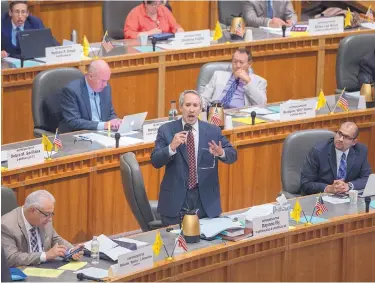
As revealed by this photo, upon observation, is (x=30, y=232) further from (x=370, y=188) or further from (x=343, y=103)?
(x=343, y=103)

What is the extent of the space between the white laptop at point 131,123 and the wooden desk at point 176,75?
116cm

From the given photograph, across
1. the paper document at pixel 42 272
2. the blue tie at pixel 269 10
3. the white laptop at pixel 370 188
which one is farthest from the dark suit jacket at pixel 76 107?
the blue tie at pixel 269 10

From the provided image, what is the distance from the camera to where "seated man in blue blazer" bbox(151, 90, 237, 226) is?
686cm

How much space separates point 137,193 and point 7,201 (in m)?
0.91

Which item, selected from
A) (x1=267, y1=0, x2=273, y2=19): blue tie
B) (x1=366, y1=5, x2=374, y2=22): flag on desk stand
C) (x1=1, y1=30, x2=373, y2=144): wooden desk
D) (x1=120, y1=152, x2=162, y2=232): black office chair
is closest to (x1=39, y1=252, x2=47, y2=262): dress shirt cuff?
(x1=120, y1=152, x2=162, y2=232): black office chair

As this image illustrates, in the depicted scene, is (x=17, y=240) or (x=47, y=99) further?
(x=47, y=99)

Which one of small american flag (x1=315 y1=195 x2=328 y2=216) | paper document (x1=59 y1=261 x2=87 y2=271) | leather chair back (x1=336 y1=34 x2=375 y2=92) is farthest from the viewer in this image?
leather chair back (x1=336 y1=34 x2=375 y2=92)

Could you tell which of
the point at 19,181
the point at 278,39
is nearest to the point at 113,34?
the point at 278,39

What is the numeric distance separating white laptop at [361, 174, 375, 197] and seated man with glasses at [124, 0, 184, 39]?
3.67 meters

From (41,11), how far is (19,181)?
13.9 feet

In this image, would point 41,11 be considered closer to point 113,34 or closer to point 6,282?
point 113,34

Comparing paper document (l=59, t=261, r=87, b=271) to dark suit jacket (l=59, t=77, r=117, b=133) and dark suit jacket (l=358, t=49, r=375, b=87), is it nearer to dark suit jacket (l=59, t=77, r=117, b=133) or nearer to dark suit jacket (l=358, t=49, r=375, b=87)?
dark suit jacket (l=59, t=77, r=117, b=133)

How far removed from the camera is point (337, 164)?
752 centimetres

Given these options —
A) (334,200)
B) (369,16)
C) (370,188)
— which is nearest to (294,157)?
(334,200)
